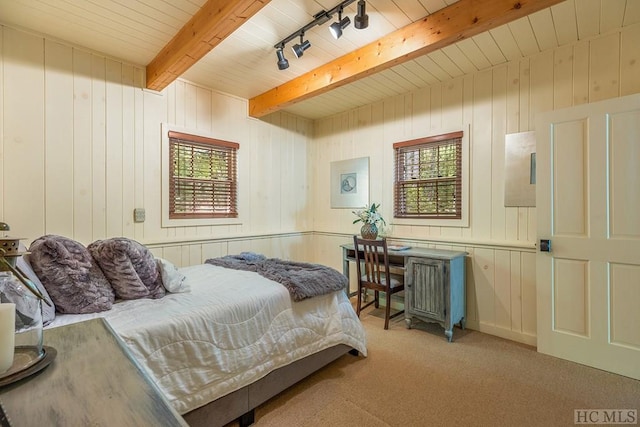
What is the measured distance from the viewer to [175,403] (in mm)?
1468

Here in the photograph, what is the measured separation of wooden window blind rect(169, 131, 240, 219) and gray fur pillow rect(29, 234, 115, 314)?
5.00 ft

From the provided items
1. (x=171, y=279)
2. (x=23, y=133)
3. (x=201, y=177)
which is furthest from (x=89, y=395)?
(x=201, y=177)

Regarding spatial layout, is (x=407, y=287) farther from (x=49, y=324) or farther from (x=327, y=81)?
(x=49, y=324)

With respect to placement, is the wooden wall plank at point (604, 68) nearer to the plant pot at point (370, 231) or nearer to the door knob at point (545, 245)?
the door knob at point (545, 245)

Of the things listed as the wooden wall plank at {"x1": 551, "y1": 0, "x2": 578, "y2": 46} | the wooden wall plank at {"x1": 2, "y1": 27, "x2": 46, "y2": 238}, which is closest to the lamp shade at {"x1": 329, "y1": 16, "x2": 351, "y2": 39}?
the wooden wall plank at {"x1": 551, "y1": 0, "x2": 578, "y2": 46}

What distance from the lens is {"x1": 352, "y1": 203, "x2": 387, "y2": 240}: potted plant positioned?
3.64 meters

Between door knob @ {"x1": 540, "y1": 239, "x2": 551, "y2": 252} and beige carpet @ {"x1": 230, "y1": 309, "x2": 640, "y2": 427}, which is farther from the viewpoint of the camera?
door knob @ {"x1": 540, "y1": 239, "x2": 551, "y2": 252}

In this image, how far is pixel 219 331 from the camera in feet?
5.53

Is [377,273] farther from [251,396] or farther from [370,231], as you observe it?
[251,396]

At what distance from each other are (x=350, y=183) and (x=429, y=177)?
1.12 metres

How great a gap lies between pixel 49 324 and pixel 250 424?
3.89 feet

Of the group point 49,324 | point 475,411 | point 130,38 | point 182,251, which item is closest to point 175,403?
point 49,324

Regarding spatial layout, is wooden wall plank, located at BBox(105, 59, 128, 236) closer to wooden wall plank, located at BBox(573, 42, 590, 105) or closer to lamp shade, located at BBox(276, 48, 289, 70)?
lamp shade, located at BBox(276, 48, 289, 70)

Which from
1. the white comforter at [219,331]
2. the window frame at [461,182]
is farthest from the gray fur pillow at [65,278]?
the window frame at [461,182]
